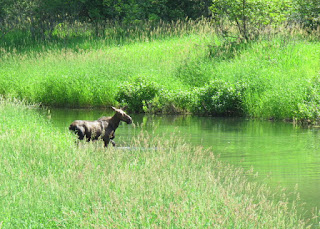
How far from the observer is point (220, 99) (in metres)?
22.4

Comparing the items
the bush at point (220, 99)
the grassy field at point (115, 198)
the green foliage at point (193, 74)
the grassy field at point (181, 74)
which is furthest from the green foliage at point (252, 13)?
the grassy field at point (115, 198)

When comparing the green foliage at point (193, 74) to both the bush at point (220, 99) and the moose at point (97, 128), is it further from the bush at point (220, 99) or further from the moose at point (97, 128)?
the moose at point (97, 128)

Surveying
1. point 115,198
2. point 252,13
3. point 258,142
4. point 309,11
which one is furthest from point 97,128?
point 309,11

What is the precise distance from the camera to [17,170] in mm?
10000

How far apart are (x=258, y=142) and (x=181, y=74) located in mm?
9554

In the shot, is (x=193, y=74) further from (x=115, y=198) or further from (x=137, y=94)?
(x=115, y=198)

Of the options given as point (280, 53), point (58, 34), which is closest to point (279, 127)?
point (280, 53)

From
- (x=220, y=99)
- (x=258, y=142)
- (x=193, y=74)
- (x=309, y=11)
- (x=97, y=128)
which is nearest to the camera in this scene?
(x=97, y=128)

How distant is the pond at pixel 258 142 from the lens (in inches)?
460

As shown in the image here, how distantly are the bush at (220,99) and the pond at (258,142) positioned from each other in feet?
2.15

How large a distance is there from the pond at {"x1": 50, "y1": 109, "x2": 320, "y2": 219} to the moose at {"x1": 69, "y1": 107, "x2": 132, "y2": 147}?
0.81 metres

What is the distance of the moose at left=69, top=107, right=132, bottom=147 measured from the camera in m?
13.7

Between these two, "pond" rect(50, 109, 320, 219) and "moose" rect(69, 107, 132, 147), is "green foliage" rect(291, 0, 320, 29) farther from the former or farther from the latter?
"moose" rect(69, 107, 132, 147)

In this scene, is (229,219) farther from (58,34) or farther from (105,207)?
(58,34)
